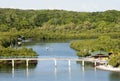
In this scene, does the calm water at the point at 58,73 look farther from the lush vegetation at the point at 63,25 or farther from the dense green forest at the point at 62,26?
the lush vegetation at the point at 63,25

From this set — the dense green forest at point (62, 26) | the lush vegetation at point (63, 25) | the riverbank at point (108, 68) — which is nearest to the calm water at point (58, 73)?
the riverbank at point (108, 68)

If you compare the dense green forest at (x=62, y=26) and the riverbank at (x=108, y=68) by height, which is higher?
the dense green forest at (x=62, y=26)

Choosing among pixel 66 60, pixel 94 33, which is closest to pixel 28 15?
pixel 94 33

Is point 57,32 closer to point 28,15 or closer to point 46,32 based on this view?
point 46,32

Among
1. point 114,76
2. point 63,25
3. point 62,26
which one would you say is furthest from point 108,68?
point 63,25

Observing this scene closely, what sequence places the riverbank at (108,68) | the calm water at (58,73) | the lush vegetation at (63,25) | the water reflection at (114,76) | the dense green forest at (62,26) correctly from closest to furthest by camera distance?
the water reflection at (114,76) → the calm water at (58,73) → the riverbank at (108,68) → the dense green forest at (62,26) → the lush vegetation at (63,25)

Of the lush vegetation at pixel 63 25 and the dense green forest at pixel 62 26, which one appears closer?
the dense green forest at pixel 62 26

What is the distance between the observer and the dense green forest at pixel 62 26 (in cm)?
7245

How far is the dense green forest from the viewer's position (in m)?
72.4

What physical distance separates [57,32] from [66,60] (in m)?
35.1

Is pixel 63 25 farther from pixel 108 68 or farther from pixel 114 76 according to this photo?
pixel 114 76

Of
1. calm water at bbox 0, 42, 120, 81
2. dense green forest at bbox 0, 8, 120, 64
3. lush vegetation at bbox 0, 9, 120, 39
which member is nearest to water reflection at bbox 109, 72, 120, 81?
calm water at bbox 0, 42, 120, 81

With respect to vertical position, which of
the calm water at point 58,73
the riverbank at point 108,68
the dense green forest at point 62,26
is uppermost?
the dense green forest at point 62,26

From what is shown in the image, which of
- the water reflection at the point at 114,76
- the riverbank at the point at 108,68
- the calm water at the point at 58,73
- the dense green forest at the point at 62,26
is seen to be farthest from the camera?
the dense green forest at the point at 62,26
